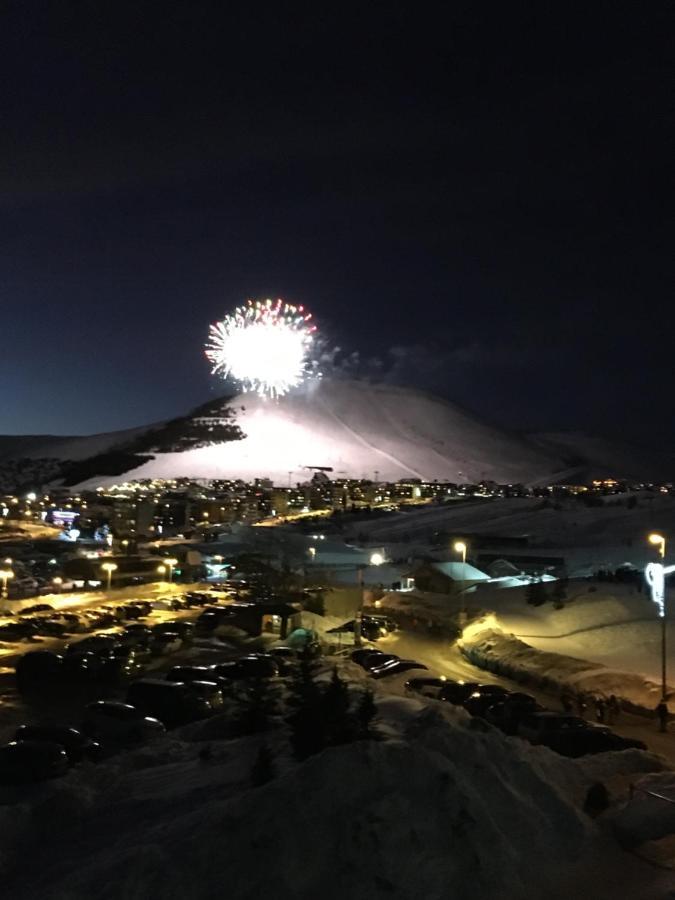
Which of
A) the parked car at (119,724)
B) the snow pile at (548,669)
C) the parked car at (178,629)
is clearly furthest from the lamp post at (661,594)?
the parked car at (178,629)

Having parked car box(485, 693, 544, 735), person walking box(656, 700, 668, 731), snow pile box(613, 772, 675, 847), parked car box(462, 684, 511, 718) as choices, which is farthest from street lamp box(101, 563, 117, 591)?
snow pile box(613, 772, 675, 847)

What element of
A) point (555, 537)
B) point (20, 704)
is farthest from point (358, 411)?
point (20, 704)

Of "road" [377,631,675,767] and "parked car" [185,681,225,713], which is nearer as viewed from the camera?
"road" [377,631,675,767]

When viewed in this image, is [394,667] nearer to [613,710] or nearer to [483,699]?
[483,699]

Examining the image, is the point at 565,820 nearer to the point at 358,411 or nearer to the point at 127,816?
the point at 127,816

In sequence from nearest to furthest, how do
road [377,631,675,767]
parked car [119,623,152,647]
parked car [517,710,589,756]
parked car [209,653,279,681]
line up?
parked car [517,710,589,756]
road [377,631,675,767]
parked car [209,653,279,681]
parked car [119,623,152,647]

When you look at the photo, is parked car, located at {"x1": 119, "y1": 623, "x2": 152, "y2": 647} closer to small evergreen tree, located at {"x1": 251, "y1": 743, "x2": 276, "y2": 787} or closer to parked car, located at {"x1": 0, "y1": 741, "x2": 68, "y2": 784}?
parked car, located at {"x1": 0, "y1": 741, "x2": 68, "y2": 784}

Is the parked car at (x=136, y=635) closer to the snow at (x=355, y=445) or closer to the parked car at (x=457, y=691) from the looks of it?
the parked car at (x=457, y=691)
